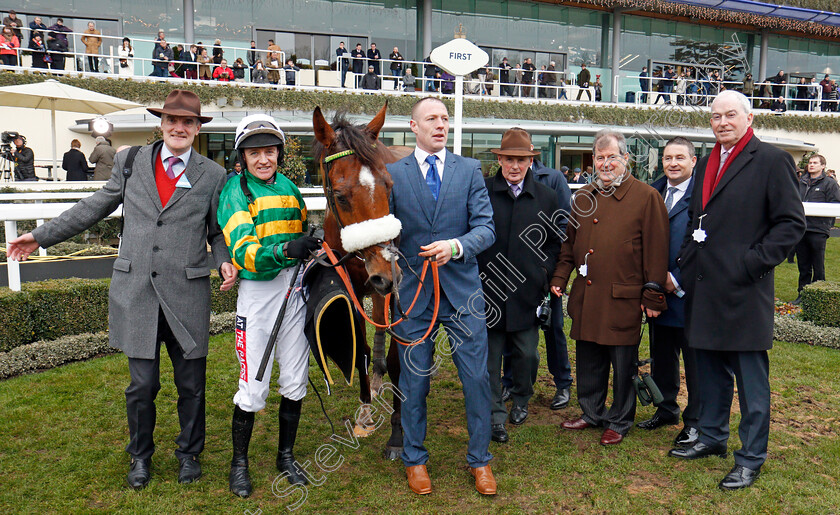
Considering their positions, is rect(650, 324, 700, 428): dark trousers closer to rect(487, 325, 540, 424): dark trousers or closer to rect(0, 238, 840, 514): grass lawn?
rect(0, 238, 840, 514): grass lawn

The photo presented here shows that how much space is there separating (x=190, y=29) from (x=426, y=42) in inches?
347

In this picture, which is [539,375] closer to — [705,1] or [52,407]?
[52,407]

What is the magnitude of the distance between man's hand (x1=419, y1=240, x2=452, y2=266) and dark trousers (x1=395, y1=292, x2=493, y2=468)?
15.1 inches

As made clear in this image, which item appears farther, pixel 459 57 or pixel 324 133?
pixel 459 57

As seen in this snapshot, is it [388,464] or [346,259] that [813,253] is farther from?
[346,259]

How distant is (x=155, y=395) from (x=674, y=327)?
10.8 ft

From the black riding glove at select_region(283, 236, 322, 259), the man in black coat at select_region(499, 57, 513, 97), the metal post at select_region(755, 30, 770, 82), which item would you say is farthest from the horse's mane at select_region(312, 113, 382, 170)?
the metal post at select_region(755, 30, 770, 82)

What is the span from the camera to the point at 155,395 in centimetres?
330

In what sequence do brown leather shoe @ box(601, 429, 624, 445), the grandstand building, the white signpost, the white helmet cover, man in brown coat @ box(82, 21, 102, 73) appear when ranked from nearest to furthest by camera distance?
the white helmet cover → brown leather shoe @ box(601, 429, 624, 445) → the white signpost → man in brown coat @ box(82, 21, 102, 73) → the grandstand building

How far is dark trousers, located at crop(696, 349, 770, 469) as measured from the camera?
3311mm

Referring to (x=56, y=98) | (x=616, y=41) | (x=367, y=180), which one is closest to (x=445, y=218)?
(x=367, y=180)

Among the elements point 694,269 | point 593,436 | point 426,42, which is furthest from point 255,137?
point 426,42

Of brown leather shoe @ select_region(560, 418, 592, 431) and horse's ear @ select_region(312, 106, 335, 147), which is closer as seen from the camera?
horse's ear @ select_region(312, 106, 335, 147)

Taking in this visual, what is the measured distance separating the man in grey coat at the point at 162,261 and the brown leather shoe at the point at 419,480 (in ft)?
3.96
